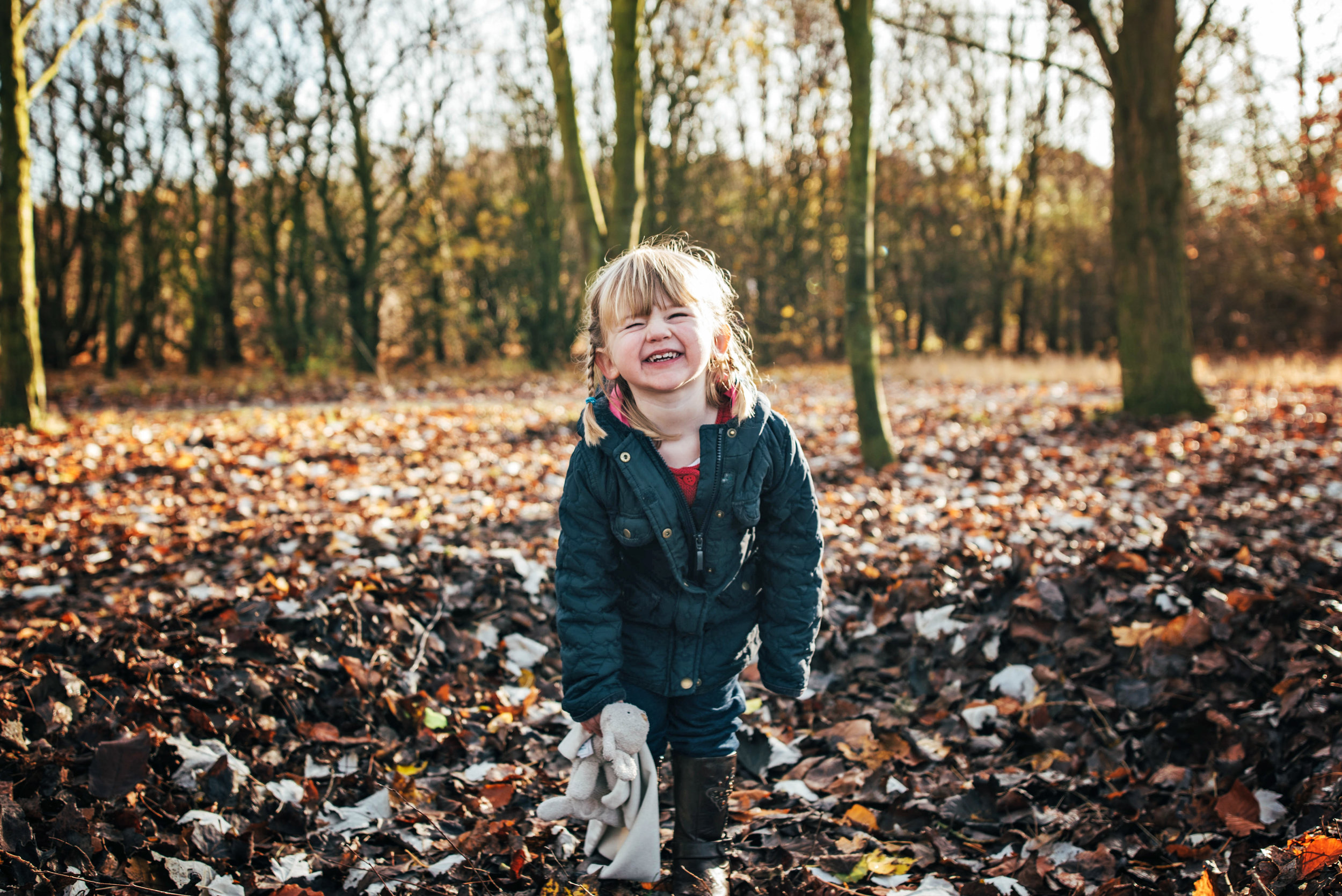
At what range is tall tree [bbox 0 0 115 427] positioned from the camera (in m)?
8.55

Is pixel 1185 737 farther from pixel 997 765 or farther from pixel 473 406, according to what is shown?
pixel 473 406

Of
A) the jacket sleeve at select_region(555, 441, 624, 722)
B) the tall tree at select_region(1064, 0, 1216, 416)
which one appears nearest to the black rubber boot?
the jacket sleeve at select_region(555, 441, 624, 722)

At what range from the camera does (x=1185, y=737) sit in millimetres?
3018

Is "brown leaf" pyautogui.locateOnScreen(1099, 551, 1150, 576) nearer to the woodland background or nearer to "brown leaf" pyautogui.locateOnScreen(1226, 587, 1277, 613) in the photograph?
"brown leaf" pyautogui.locateOnScreen(1226, 587, 1277, 613)

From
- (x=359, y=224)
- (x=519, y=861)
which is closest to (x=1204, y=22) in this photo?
(x=519, y=861)

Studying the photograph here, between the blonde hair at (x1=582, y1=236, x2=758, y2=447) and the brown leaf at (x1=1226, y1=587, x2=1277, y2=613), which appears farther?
the brown leaf at (x1=1226, y1=587, x2=1277, y2=613)

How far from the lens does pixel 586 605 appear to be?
2.29m

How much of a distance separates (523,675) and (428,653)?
0.43 meters

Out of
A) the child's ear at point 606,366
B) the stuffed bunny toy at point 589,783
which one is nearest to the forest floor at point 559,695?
the stuffed bunny toy at point 589,783

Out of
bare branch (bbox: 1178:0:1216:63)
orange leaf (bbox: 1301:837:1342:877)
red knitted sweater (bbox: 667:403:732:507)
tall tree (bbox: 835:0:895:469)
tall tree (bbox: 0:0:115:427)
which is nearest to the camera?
orange leaf (bbox: 1301:837:1342:877)

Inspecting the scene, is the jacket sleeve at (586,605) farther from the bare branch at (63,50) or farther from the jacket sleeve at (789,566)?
the bare branch at (63,50)

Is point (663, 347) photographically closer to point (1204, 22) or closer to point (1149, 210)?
point (1149, 210)

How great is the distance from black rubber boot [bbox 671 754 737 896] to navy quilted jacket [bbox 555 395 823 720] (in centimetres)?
27

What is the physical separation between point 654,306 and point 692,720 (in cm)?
123
